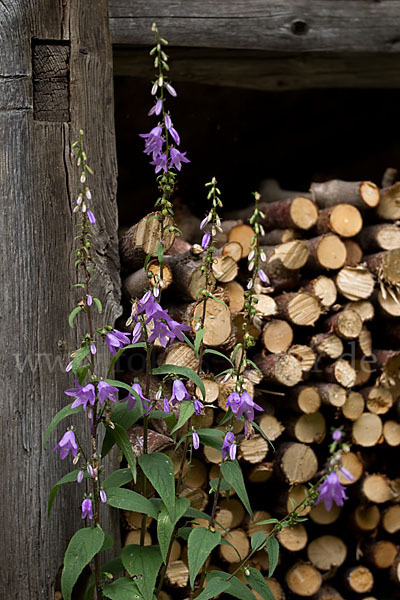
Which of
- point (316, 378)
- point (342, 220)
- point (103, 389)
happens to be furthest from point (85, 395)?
point (342, 220)

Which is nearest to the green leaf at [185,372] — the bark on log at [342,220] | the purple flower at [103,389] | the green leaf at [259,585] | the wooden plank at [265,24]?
the purple flower at [103,389]

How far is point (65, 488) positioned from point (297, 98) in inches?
116

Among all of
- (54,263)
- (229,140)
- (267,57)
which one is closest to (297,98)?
(229,140)

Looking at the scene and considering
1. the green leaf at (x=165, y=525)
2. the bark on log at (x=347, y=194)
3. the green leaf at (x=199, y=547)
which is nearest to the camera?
the green leaf at (x=199, y=547)

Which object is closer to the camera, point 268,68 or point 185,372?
point 185,372

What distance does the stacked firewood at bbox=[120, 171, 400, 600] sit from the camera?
253 centimetres

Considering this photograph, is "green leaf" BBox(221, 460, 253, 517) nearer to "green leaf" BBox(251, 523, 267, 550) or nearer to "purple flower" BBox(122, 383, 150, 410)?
"green leaf" BBox(251, 523, 267, 550)

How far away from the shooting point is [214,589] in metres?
1.63

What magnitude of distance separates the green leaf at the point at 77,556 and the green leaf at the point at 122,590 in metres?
0.12

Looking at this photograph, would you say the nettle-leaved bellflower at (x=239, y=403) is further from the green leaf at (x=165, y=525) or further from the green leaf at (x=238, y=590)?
the green leaf at (x=238, y=590)

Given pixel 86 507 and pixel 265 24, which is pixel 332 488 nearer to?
pixel 86 507

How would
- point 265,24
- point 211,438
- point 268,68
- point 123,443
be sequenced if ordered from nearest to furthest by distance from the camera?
point 123,443
point 211,438
point 265,24
point 268,68

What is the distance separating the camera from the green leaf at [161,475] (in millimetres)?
1653

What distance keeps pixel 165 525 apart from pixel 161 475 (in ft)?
0.42
